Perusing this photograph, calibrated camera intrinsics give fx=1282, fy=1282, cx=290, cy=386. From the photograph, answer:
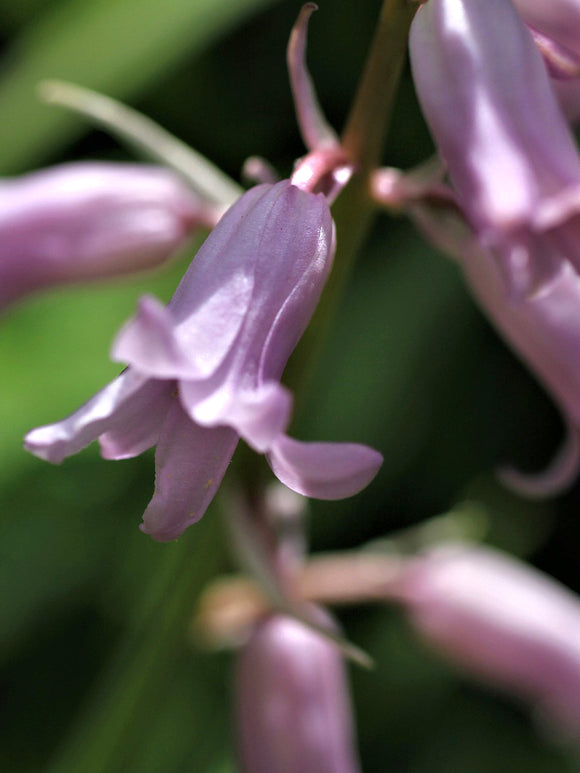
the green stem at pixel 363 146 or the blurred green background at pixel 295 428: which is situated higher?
the green stem at pixel 363 146

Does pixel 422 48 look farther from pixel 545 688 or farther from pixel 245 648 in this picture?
pixel 545 688

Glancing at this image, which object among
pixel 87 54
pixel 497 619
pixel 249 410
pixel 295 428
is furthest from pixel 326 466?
pixel 87 54

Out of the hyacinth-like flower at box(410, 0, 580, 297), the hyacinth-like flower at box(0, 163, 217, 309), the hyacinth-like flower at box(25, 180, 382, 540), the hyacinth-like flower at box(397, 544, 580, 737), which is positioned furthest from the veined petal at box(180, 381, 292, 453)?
the hyacinth-like flower at box(397, 544, 580, 737)

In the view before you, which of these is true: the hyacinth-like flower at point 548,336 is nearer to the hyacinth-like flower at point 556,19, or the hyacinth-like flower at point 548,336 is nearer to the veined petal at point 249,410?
the hyacinth-like flower at point 556,19

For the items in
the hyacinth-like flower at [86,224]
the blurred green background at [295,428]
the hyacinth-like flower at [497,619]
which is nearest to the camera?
the hyacinth-like flower at [86,224]

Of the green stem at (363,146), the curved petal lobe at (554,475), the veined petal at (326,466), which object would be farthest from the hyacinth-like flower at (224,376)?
the curved petal lobe at (554,475)

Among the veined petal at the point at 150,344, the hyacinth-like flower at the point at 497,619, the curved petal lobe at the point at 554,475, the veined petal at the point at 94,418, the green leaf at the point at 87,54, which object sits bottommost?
the hyacinth-like flower at the point at 497,619
